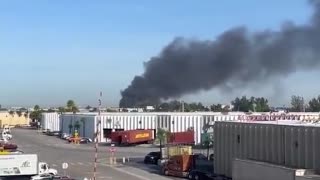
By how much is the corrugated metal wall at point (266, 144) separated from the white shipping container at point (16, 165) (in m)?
16.7

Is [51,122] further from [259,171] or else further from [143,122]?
[259,171]

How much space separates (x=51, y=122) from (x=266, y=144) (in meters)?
129

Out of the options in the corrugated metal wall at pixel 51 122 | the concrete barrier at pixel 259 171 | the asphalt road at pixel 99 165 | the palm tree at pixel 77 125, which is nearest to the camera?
the concrete barrier at pixel 259 171

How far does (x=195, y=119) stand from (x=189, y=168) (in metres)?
50.4

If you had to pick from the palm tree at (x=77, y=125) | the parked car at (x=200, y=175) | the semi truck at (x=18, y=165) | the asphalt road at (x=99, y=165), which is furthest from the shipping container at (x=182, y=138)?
the semi truck at (x=18, y=165)

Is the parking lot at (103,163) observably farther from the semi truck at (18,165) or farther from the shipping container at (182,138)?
the semi truck at (18,165)

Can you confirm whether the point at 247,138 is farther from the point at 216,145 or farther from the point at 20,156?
the point at 20,156

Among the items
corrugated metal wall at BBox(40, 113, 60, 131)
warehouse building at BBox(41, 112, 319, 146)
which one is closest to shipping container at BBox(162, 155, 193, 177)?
warehouse building at BBox(41, 112, 319, 146)

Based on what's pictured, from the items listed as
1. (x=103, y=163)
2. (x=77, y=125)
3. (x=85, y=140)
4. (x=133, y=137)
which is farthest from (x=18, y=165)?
(x=77, y=125)

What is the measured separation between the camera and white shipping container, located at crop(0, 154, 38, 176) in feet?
168

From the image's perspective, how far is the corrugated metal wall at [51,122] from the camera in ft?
534

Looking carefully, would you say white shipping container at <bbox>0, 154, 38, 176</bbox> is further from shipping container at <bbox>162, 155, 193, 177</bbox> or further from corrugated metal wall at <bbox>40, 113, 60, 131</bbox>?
corrugated metal wall at <bbox>40, 113, 60, 131</bbox>

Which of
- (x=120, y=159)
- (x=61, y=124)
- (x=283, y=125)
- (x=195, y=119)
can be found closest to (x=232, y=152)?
(x=283, y=125)

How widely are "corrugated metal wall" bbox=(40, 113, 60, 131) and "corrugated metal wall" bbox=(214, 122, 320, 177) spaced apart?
10874 cm
